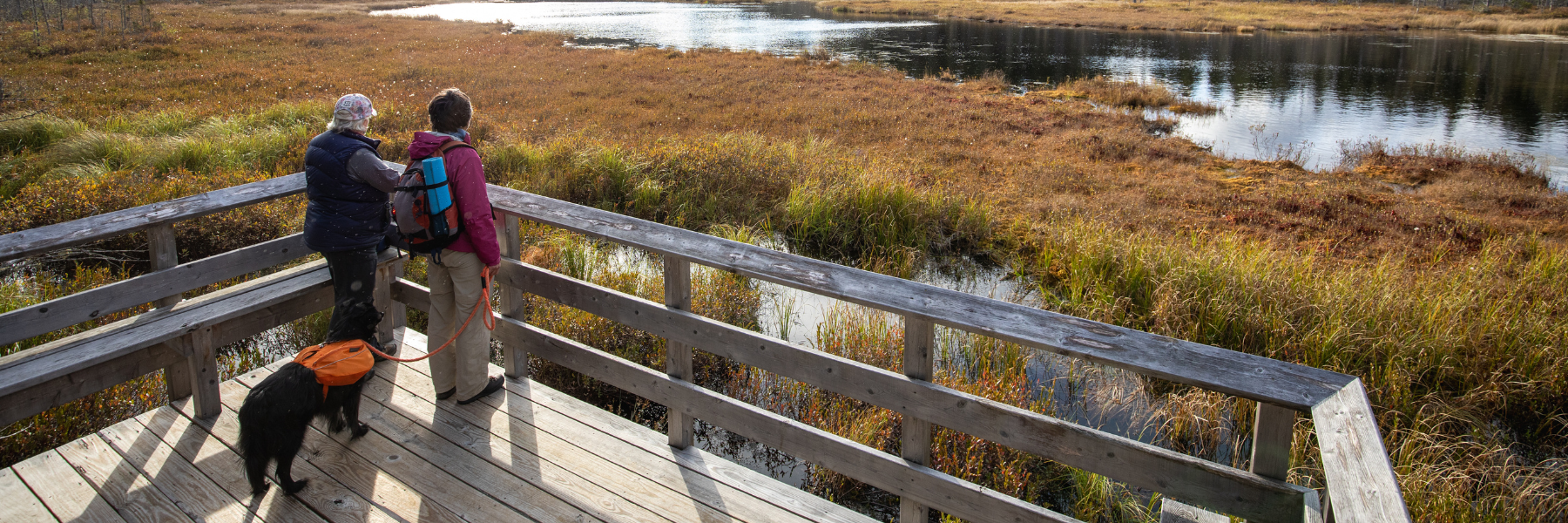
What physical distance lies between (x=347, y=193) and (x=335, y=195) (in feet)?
0.20

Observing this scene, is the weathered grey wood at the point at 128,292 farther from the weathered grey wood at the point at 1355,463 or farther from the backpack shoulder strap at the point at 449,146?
the weathered grey wood at the point at 1355,463

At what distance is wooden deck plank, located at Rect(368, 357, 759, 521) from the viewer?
3436mm

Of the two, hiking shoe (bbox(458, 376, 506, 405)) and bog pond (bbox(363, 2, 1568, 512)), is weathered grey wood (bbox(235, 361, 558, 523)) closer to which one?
hiking shoe (bbox(458, 376, 506, 405))

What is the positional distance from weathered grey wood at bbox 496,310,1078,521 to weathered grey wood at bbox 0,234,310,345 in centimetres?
149

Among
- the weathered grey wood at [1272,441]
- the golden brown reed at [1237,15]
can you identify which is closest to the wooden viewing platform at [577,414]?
the weathered grey wood at [1272,441]

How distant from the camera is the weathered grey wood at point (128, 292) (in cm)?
357

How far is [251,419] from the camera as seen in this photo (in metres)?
3.26

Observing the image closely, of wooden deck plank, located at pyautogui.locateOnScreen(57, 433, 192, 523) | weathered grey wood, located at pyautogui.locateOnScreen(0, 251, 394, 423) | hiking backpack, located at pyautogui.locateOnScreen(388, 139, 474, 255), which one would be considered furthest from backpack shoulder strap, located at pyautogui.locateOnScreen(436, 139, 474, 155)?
wooden deck plank, located at pyautogui.locateOnScreen(57, 433, 192, 523)

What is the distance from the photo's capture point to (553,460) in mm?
3771

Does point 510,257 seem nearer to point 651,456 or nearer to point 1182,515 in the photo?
point 651,456

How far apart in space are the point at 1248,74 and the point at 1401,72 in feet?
20.4

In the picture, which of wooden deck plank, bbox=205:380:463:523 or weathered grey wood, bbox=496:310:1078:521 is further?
wooden deck plank, bbox=205:380:463:523

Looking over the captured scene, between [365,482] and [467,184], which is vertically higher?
[467,184]

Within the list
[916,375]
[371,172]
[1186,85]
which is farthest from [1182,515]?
[1186,85]
